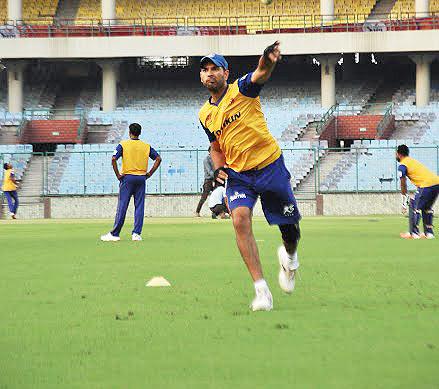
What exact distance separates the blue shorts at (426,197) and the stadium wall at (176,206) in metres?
18.7

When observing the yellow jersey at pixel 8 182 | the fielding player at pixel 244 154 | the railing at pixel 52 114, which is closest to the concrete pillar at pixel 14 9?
the railing at pixel 52 114

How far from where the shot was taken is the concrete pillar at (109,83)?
55688 mm

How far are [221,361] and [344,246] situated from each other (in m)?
11.7

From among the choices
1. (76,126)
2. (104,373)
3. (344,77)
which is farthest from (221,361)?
(344,77)

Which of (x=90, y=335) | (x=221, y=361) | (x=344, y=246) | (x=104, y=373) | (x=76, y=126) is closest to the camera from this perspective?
(x=104, y=373)

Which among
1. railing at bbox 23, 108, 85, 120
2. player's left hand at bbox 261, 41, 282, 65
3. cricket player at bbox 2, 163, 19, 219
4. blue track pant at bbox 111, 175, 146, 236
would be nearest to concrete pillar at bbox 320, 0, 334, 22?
railing at bbox 23, 108, 85, 120

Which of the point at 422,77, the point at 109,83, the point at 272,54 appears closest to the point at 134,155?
the point at 272,54

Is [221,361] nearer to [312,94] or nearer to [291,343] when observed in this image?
[291,343]

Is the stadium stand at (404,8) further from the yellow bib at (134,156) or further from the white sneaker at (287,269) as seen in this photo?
the white sneaker at (287,269)

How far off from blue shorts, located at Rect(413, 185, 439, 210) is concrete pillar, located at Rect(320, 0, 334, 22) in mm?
38097

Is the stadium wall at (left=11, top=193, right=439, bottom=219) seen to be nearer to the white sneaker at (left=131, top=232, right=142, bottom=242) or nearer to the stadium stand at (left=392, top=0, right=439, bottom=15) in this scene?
the white sneaker at (left=131, top=232, right=142, bottom=242)

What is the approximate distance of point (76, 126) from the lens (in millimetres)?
52750

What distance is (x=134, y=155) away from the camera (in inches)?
712

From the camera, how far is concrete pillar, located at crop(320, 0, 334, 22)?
184 ft
